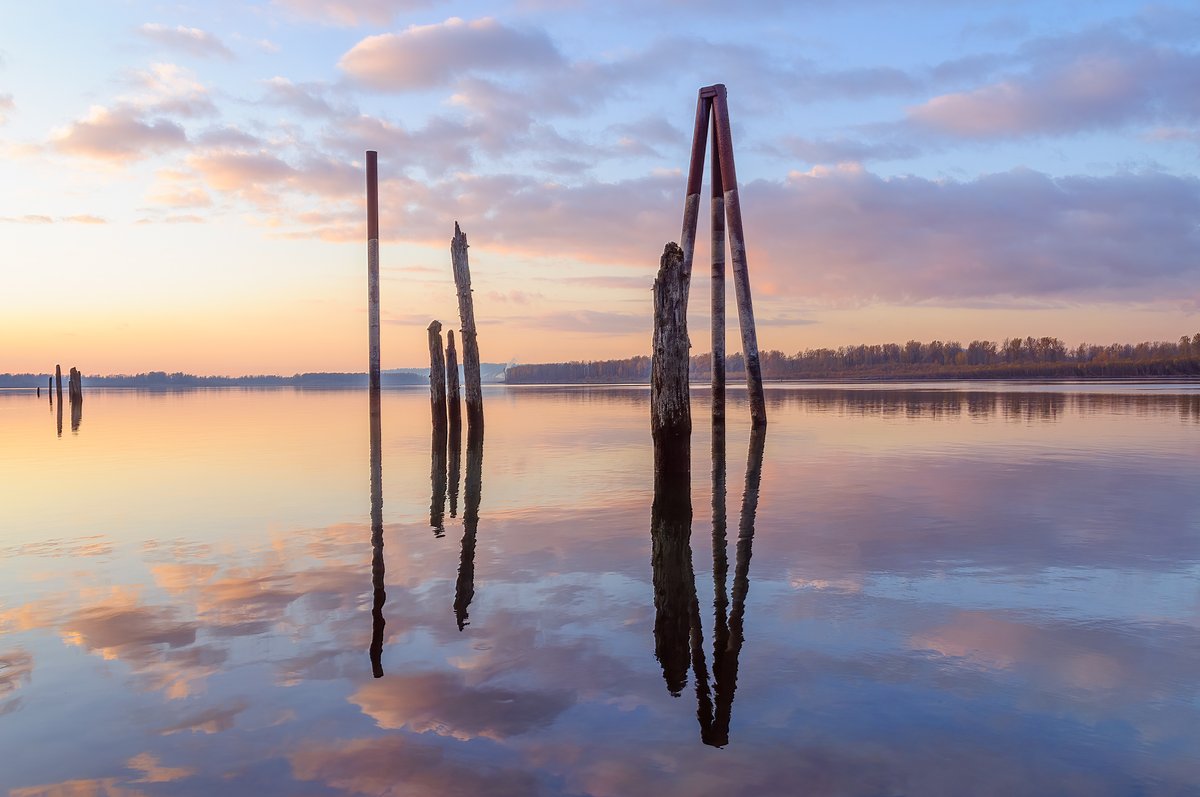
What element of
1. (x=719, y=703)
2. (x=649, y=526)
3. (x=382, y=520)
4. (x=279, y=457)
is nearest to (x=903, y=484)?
(x=649, y=526)

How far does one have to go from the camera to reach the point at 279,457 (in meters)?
19.5

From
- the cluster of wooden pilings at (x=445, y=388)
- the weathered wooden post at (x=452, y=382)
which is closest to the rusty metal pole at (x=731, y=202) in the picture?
the cluster of wooden pilings at (x=445, y=388)

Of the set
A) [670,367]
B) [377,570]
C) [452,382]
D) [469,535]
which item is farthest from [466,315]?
[377,570]

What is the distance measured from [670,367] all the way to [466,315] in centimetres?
1319

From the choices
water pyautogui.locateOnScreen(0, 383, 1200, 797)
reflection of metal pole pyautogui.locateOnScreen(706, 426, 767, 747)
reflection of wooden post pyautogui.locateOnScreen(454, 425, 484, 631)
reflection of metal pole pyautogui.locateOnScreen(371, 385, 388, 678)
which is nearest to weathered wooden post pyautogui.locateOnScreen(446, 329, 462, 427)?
reflection of wooden post pyautogui.locateOnScreen(454, 425, 484, 631)

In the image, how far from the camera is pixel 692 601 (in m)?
6.85

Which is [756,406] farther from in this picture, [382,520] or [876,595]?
[876,595]

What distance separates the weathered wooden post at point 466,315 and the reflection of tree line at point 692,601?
13.0 m

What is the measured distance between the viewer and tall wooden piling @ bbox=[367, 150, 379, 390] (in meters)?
25.0

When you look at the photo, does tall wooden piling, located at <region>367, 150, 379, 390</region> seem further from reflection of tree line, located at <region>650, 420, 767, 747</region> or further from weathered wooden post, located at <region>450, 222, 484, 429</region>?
reflection of tree line, located at <region>650, 420, 767, 747</region>

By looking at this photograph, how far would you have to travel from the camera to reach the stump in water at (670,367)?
12.7m

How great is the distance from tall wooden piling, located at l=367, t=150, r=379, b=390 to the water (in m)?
12.3

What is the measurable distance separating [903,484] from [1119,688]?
9.11 meters

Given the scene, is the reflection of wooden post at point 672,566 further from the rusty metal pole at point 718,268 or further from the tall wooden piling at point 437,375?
the tall wooden piling at point 437,375
